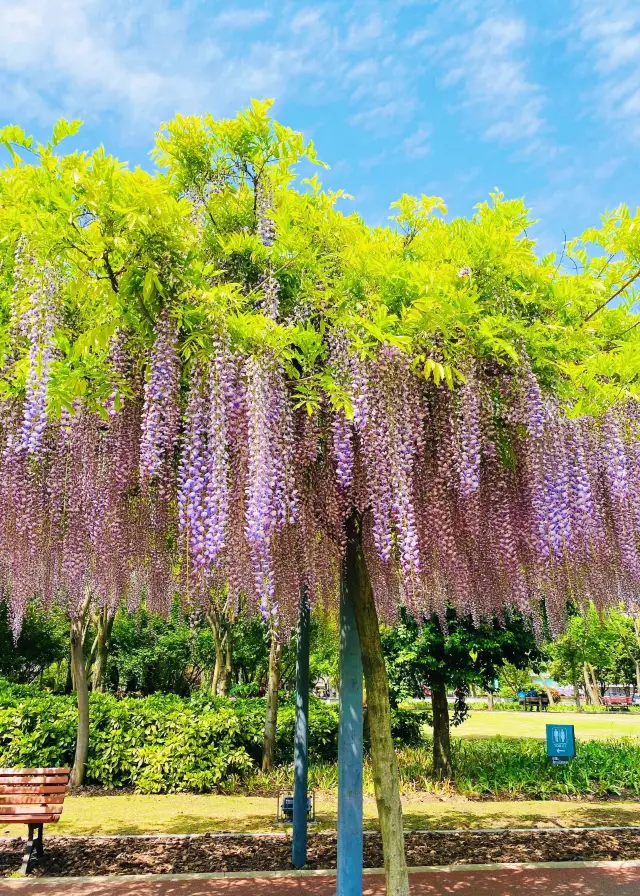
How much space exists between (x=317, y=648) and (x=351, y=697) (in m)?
13.0

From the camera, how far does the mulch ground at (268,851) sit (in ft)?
25.0

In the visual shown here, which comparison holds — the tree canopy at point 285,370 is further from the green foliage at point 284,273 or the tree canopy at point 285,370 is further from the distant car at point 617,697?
the distant car at point 617,697

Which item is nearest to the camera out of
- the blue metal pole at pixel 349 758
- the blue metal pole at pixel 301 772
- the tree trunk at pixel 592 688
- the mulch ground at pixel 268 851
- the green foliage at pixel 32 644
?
the blue metal pole at pixel 349 758

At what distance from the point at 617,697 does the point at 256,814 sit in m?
53.8

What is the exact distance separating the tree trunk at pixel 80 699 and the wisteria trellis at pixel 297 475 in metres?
6.18

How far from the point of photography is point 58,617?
20109mm

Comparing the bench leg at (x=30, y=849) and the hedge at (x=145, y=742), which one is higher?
the hedge at (x=145, y=742)

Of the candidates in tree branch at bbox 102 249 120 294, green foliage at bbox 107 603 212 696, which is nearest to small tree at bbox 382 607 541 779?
tree branch at bbox 102 249 120 294

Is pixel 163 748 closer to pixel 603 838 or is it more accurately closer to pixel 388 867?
pixel 603 838

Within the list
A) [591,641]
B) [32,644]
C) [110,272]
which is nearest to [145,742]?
[110,272]

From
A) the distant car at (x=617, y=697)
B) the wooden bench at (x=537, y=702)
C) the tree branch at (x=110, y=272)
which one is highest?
the tree branch at (x=110, y=272)

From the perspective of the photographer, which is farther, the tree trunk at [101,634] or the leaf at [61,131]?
the tree trunk at [101,634]

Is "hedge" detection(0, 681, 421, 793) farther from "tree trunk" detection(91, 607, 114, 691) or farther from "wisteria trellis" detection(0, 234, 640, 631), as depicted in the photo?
"wisteria trellis" detection(0, 234, 640, 631)

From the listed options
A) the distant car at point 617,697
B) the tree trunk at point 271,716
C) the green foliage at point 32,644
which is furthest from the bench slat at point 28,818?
the distant car at point 617,697
